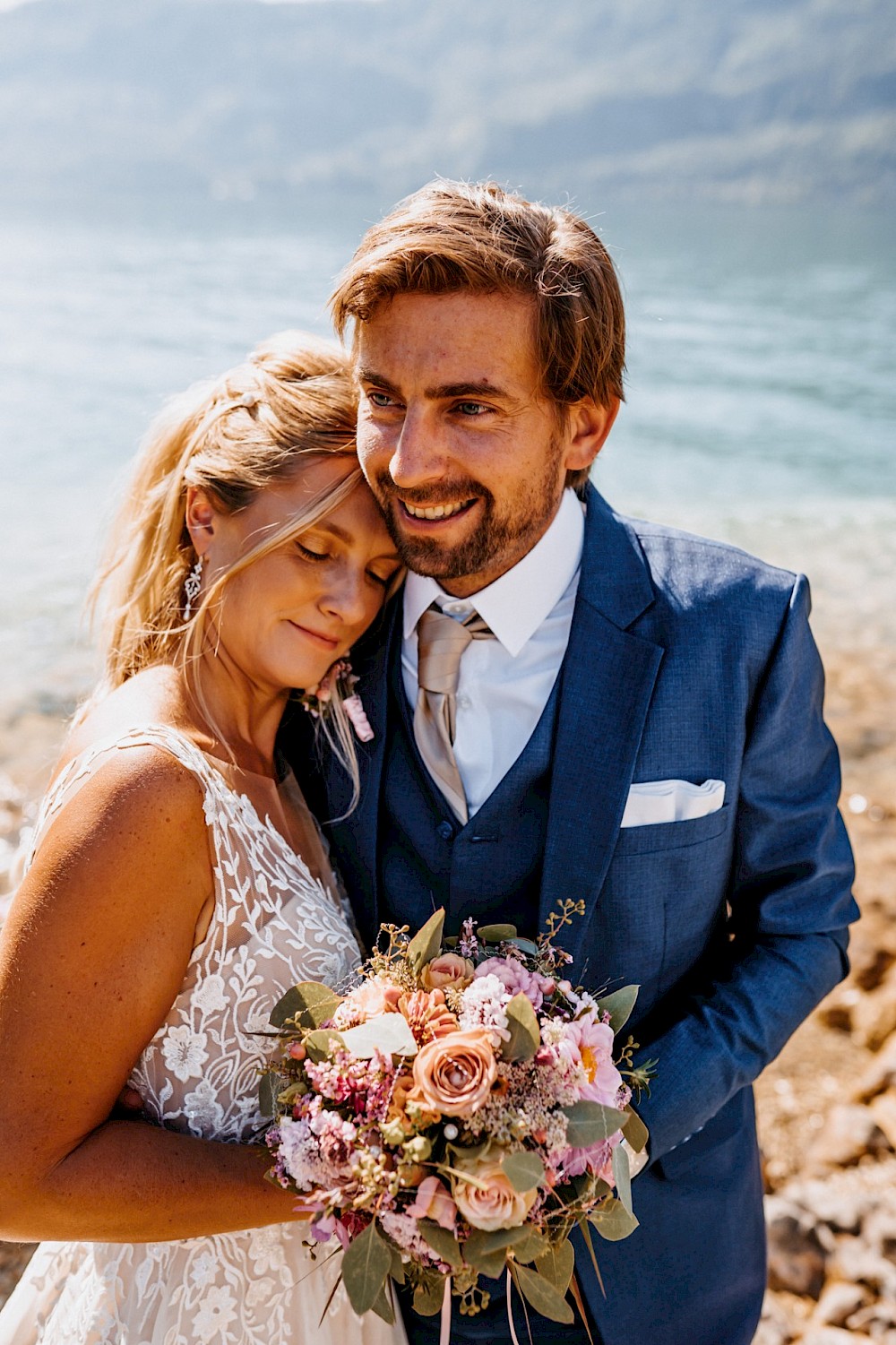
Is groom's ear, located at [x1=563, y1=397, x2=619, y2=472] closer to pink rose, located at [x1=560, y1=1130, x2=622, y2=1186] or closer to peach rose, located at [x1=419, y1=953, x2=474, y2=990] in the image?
peach rose, located at [x1=419, y1=953, x2=474, y2=990]

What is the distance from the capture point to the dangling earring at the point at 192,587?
8.96 feet

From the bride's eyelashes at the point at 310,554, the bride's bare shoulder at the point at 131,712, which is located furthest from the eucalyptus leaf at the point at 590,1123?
the bride's eyelashes at the point at 310,554

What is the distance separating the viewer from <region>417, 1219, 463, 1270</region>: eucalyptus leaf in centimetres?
170

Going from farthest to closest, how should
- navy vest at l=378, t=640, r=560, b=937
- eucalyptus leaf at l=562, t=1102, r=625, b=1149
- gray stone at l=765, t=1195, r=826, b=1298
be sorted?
gray stone at l=765, t=1195, r=826, b=1298 → navy vest at l=378, t=640, r=560, b=937 → eucalyptus leaf at l=562, t=1102, r=625, b=1149

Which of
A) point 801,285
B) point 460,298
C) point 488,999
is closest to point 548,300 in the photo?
point 460,298

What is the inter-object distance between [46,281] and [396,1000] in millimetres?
33653

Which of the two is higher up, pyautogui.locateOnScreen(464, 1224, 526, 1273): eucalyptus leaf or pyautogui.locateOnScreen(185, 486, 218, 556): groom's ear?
pyautogui.locateOnScreen(185, 486, 218, 556): groom's ear

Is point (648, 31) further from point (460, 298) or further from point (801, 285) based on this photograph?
point (460, 298)

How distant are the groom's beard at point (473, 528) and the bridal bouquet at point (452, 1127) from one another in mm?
911

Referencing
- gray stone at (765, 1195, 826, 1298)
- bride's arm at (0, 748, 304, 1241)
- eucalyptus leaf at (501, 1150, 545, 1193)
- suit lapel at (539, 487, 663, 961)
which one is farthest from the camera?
gray stone at (765, 1195, 826, 1298)

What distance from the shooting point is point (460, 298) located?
7.98ft

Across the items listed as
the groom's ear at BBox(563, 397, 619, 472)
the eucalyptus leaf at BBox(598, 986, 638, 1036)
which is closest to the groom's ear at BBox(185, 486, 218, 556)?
the groom's ear at BBox(563, 397, 619, 472)

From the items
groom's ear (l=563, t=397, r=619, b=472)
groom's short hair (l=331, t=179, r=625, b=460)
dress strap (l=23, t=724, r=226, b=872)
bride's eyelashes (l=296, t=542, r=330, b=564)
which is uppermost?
groom's short hair (l=331, t=179, r=625, b=460)

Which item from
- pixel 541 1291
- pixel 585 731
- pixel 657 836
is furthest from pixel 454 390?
pixel 541 1291
